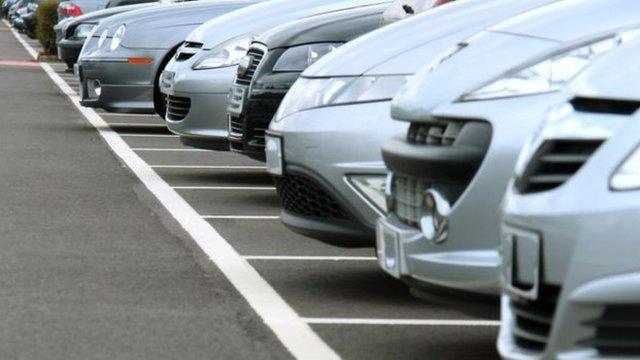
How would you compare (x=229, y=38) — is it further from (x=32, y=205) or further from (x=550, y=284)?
(x=550, y=284)

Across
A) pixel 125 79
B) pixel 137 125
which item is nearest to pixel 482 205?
pixel 125 79

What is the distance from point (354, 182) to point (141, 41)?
9.52 meters

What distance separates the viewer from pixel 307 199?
746 cm

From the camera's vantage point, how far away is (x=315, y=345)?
6.40 metres

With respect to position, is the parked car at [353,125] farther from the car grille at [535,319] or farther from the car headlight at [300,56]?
the car grille at [535,319]

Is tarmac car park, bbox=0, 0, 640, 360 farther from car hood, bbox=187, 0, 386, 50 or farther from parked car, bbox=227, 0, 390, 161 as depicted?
car hood, bbox=187, 0, 386, 50

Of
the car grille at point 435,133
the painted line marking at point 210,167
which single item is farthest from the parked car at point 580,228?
the painted line marking at point 210,167

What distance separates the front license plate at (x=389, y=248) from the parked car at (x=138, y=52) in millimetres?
10046

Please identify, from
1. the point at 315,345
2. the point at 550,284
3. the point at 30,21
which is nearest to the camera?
the point at 550,284

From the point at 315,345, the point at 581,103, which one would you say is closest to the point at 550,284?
the point at 581,103

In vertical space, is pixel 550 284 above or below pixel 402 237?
above

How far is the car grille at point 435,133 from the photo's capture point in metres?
5.64

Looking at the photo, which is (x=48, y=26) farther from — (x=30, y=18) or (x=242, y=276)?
(x=242, y=276)

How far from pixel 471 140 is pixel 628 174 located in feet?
4.03
